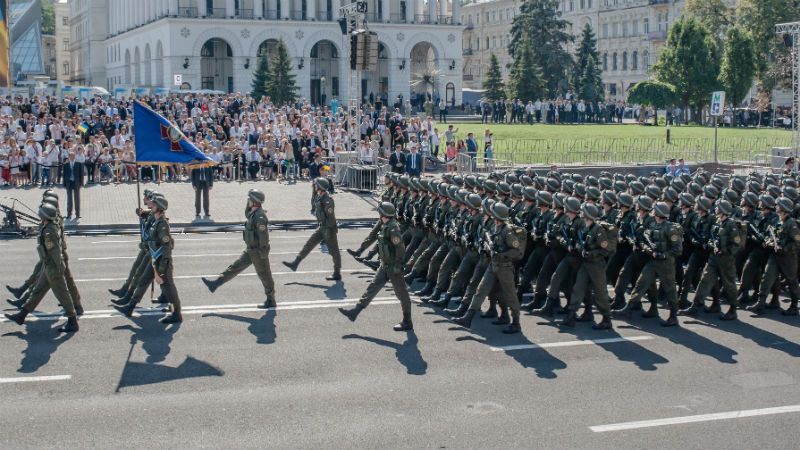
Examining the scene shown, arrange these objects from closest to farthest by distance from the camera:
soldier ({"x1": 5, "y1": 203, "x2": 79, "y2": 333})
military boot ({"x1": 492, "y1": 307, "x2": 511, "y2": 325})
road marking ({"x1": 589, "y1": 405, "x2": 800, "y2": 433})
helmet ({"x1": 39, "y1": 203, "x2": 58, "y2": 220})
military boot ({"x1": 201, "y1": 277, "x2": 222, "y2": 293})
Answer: road marking ({"x1": 589, "y1": 405, "x2": 800, "y2": 433}), soldier ({"x1": 5, "y1": 203, "x2": 79, "y2": 333}), helmet ({"x1": 39, "y1": 203, "x2": 58, "y2": 220}), military boot ({"x1": 492, "y1": 307, "x2": 511, "y2": 325}), military boot ({"x1": 201, "y1": 277, "x2": 222, "y2": 293})

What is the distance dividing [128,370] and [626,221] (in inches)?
290

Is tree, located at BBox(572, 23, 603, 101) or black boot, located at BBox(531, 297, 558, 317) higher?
tree, located at BBox(572, 23, 603, 101)

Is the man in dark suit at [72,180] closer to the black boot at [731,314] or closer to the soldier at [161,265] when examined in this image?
the soldier at [161,265]

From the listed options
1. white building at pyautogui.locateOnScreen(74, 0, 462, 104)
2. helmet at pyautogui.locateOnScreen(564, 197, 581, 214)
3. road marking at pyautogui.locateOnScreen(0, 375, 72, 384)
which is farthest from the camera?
white building at pyautogui.locateOnScreen(74, 0, 462, 104)

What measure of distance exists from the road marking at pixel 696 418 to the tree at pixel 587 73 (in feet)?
216

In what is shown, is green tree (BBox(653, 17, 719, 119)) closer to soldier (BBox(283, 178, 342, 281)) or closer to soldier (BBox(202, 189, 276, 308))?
soldier (BBox(283, 178, 342, 281))

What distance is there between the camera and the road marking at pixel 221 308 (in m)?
14.1

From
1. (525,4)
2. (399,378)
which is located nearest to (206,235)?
(399,378)

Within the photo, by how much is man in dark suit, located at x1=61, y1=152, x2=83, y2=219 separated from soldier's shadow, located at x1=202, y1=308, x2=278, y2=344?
37.7 ft

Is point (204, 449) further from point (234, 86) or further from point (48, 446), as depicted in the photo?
point (234, 86)

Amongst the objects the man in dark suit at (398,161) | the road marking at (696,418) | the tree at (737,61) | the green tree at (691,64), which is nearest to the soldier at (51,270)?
the road marking at (696,418)

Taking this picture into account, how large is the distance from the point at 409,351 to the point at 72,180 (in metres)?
14.7

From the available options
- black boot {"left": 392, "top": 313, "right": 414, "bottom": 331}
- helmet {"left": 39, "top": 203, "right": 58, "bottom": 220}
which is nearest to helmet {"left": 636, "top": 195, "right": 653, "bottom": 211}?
black boot {"left": 392, "top": 313, "right": 414, "bottom": 331}

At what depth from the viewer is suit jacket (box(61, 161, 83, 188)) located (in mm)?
24266
